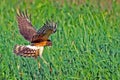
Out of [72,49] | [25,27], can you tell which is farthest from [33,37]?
[72,49]

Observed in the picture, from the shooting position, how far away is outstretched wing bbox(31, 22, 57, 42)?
522 centimetres

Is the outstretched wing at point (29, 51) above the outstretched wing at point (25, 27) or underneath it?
underneath

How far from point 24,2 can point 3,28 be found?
0.29 metres

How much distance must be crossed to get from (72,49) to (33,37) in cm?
30

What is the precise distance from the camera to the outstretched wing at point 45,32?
5.22 meters

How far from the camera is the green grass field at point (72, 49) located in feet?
17.3

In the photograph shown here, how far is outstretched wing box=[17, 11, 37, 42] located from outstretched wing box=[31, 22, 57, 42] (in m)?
0.04

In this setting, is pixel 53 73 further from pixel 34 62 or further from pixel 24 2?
pixel 24 2

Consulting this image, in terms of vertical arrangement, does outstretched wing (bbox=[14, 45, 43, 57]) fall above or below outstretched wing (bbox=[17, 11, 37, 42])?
below

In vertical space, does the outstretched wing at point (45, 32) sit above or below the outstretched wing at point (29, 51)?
above

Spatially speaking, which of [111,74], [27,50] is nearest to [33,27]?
[27,50]

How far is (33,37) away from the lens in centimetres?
529

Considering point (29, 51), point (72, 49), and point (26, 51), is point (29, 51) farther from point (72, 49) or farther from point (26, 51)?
point (72, 49)

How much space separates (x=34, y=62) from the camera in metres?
5.34
